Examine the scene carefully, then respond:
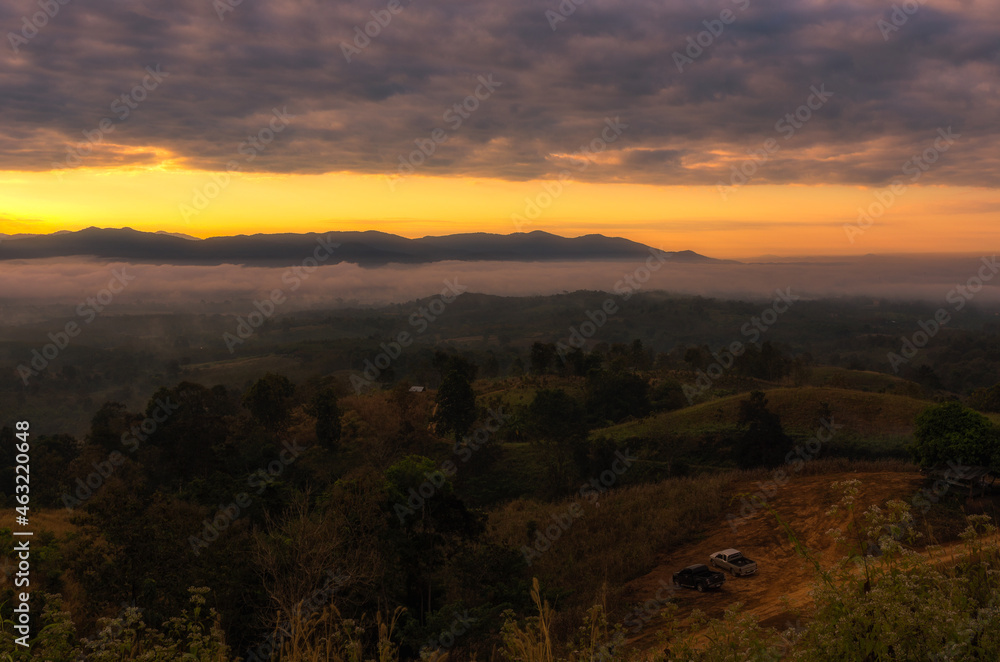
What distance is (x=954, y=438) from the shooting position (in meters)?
21.4

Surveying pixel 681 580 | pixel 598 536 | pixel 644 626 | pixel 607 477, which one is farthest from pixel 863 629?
pixel 607 477

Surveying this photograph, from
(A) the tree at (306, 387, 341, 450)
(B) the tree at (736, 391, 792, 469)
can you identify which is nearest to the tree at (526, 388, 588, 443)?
(B) the tree at (736, 391, 792, 469)

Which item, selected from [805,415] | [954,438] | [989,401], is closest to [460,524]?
[954,438]

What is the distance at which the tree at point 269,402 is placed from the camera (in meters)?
47.7

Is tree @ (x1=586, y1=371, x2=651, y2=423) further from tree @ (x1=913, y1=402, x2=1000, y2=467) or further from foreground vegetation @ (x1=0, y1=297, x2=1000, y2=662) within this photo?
tree @ (x1=913, y1=402, x2=1000, y2=467)

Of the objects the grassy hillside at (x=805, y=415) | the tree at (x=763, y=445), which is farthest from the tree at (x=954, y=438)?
the grassy hillside at (x=805, y=415)

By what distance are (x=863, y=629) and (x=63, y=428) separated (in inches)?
4971

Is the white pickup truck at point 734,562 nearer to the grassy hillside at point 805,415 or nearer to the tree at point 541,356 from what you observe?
the grassy hillside at point 805,415

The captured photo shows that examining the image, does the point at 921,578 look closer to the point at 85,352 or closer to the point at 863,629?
the point at 863,629

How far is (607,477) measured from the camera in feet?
132

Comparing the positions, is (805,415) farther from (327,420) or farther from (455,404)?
(327,420)

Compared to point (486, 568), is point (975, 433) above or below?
above

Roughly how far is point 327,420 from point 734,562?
109 feet

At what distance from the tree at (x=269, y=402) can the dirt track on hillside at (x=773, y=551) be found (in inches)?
1415
